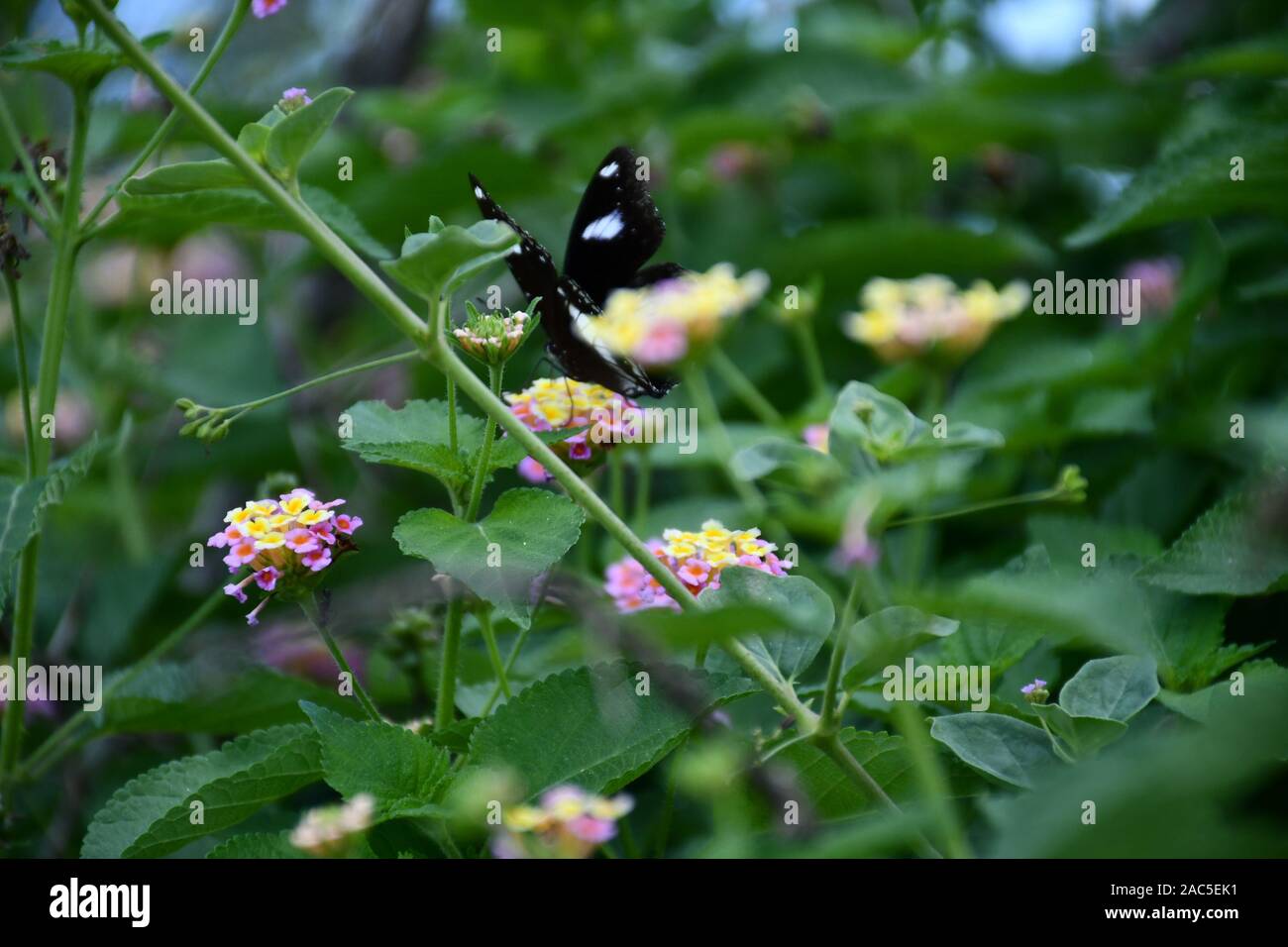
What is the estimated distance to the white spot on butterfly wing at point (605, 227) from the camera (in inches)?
43.8

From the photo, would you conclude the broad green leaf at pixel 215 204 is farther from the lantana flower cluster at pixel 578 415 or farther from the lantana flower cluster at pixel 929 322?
the lantana flower cluster at pixel 929 322

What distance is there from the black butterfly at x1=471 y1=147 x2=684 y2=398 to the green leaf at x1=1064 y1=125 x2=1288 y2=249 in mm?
484

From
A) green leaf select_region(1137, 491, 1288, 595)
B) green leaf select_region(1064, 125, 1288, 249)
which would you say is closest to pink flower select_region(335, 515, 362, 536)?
green leaf select_region(1137, 491, 1288, 595)

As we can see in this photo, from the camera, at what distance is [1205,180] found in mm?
1213

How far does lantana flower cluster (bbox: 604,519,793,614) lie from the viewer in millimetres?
846

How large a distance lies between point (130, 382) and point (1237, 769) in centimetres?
158

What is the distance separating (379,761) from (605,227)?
0.55 metres

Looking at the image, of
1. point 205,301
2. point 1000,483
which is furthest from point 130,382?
point 1000,483

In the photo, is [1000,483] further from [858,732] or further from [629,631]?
[629,631]

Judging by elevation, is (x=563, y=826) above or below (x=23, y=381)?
below

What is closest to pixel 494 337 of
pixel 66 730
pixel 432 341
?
pixel 432 341

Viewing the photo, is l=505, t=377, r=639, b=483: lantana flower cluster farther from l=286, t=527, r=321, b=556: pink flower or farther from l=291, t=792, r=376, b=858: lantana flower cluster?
l=291, t=792, r=376, b=858: lantana flower cluster

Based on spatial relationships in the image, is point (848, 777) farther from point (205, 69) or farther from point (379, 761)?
point (205, 69)

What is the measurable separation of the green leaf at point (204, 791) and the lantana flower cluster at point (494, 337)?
0.27 meters
